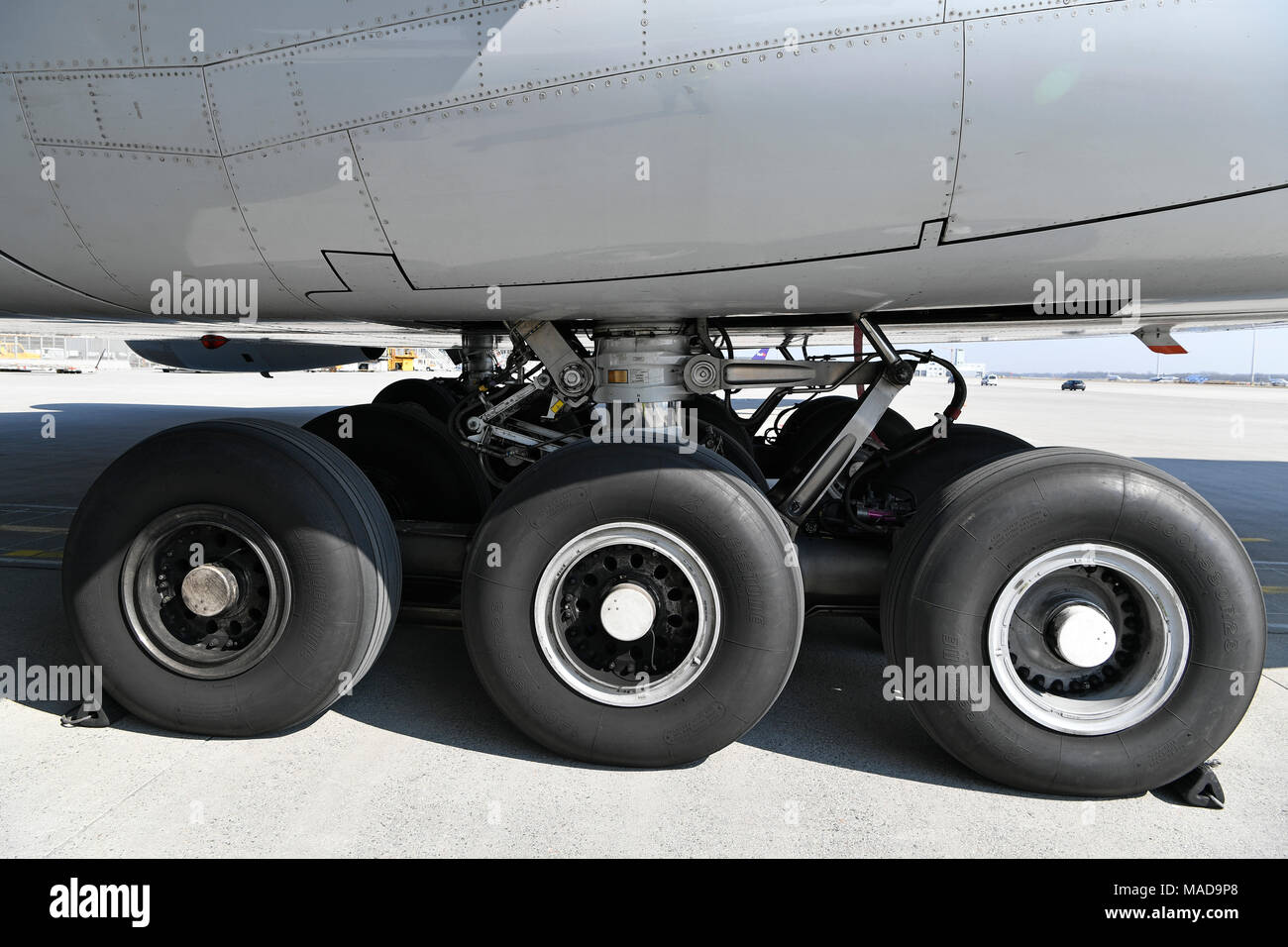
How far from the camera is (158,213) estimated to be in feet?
9.11

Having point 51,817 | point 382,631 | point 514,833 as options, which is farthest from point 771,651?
point 51,817

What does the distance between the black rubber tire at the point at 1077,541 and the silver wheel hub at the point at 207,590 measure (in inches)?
88.2

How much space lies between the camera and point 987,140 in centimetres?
238

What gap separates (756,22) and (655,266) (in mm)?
745

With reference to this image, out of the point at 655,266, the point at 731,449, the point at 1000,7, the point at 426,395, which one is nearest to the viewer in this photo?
the point at 1000,7

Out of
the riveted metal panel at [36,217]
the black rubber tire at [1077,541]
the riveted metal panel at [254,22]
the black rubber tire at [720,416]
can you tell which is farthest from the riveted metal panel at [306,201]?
the black rubber tire at [720,416]

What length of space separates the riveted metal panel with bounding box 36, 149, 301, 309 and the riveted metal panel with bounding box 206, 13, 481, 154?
0.19m

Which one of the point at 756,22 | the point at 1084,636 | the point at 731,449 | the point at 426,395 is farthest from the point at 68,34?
the point at 426,395

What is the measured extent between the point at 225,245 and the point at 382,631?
1.37 meters

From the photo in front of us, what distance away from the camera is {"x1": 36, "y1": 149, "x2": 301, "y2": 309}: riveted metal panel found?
2699 mm

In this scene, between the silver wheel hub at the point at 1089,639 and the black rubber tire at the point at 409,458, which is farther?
the black rubber tire at the point at 409,458

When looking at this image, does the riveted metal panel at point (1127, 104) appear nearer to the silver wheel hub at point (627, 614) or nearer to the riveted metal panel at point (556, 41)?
the riveted metal panel at point (556, 41)

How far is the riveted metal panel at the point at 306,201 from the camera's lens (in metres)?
2.61

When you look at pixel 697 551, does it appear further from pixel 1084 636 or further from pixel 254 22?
pixel 254 22
